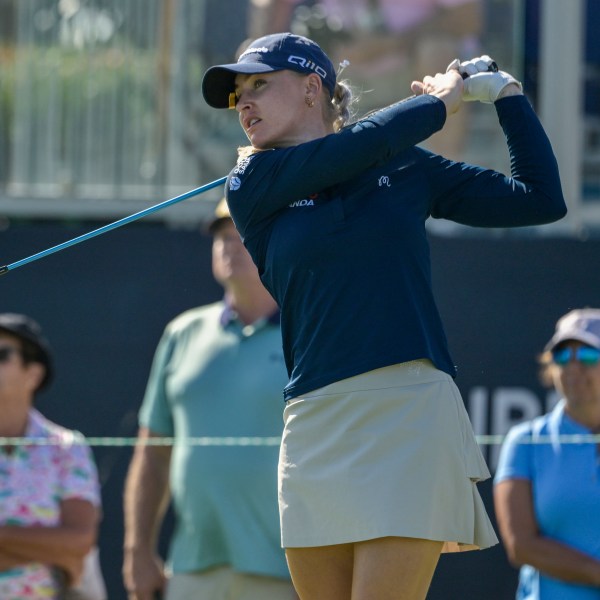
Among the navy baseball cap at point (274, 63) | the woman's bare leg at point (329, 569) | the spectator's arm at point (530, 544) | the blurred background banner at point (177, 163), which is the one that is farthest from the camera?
the blurred background banner at point (177, 163)

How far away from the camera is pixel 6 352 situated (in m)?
4.92

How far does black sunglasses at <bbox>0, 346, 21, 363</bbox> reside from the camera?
16.1 ft

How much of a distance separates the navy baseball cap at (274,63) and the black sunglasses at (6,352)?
7.67ft

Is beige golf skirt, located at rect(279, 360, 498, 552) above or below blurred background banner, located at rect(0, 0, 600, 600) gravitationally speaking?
below

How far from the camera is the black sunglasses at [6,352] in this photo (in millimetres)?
4902

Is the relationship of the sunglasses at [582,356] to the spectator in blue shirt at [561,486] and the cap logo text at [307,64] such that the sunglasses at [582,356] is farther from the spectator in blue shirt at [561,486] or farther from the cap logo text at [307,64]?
the cap logo text at [307,64]

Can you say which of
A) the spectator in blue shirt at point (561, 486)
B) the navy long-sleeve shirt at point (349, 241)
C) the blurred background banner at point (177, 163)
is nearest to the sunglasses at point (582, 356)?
the spectator in blue shirt at point (561, 486)

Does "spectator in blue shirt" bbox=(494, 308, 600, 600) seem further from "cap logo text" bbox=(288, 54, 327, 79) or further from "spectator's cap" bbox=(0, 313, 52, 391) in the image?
"cap logo text" bbox=(288, 54, 327, 79)

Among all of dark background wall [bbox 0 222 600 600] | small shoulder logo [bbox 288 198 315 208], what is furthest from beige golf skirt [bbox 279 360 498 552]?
dark background wall [bbox 0 222 600 600]

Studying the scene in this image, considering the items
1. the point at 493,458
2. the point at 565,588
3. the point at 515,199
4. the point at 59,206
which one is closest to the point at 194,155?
the point at 59,206

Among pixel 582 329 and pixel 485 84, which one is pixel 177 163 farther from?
pixel 485 84

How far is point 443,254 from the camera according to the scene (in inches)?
219

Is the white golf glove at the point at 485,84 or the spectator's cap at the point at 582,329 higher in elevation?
the white golf glove at the point at 485,84

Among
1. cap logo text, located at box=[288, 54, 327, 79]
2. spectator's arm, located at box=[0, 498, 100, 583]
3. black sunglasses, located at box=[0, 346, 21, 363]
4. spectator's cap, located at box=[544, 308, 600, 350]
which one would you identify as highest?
cap logo text, located at box=[288, 54, 327, 79]
